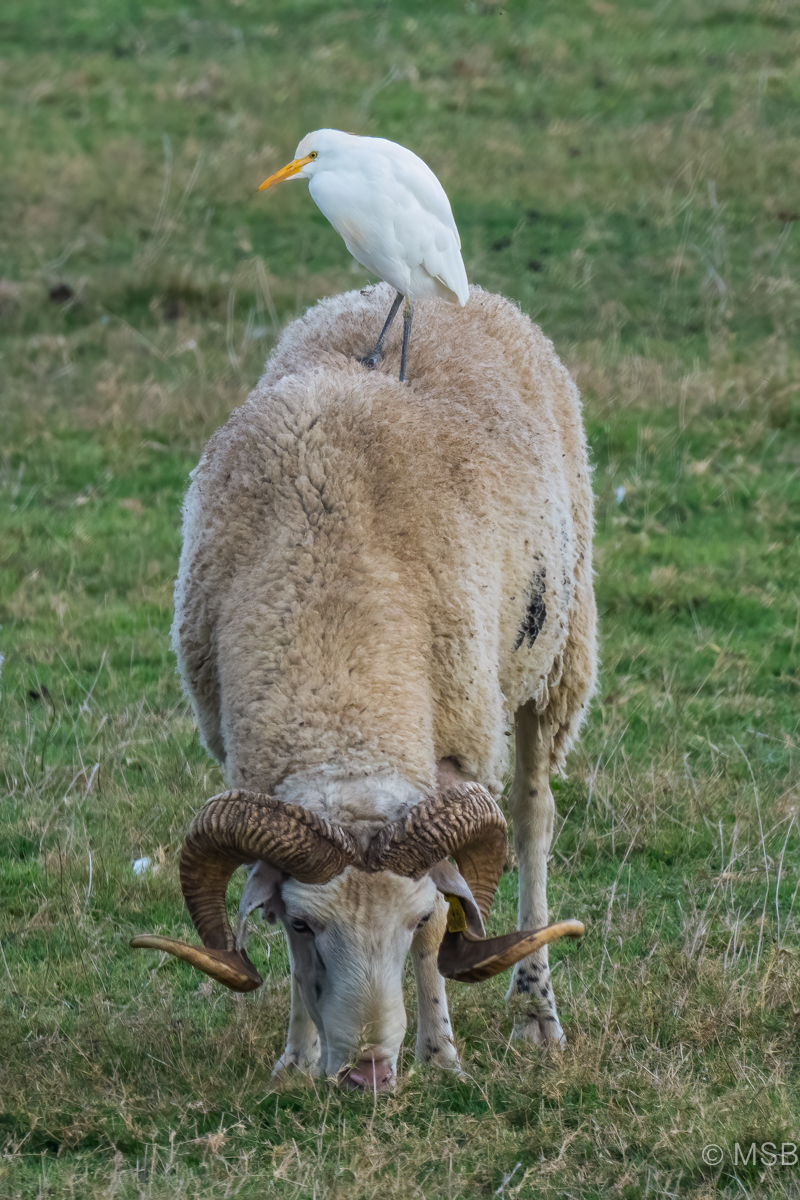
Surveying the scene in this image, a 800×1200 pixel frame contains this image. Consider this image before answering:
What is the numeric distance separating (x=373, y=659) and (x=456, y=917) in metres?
0.75

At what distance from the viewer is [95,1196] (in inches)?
145

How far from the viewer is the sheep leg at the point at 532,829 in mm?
5211

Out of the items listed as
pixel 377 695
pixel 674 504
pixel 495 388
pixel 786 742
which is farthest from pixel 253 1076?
pixel 674 504

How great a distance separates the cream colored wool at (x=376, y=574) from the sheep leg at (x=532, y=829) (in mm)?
14

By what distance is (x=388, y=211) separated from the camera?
198 inches

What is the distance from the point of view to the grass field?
4145mm

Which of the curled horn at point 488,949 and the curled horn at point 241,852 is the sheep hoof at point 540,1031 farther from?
the curled horn at point 241,852

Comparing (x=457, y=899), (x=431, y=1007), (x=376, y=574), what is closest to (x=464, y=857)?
(x=457, y=899)

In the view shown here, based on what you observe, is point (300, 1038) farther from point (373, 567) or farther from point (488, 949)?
point (373, 567)

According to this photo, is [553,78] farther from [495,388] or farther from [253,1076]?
[253,1076]

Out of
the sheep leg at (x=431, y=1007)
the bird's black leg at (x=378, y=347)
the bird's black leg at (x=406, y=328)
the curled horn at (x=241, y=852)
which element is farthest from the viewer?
the bird's black leg at (x=378, y=347)

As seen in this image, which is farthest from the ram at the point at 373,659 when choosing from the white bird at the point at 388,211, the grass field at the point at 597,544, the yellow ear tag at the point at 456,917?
the grass field at the point at 597,544

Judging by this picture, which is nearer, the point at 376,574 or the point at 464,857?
the point at 464,857

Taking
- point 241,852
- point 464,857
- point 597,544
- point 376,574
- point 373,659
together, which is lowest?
point 597,544
